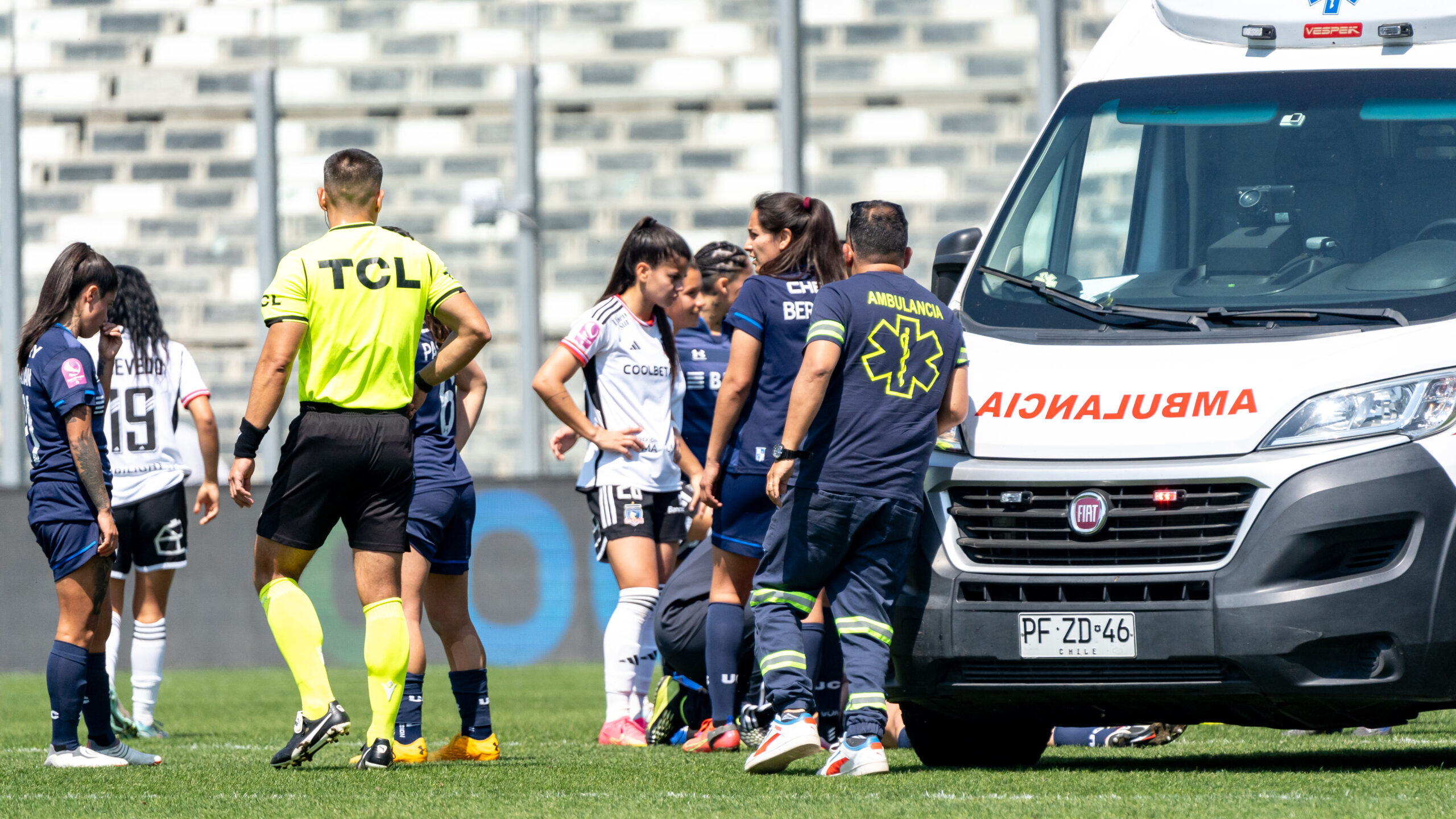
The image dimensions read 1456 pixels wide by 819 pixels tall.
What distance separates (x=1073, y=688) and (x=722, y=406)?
174cm

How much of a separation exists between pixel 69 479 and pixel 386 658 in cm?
139

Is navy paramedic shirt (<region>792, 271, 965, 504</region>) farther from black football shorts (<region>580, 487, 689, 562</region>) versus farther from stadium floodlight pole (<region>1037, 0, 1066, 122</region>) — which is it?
stadium floodlight pole (<region>1037, 0, 1066, 122</region>)

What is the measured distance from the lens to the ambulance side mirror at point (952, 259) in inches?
287

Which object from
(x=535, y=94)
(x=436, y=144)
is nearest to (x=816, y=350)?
(x=535, y=94)

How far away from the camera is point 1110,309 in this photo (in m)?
6.61

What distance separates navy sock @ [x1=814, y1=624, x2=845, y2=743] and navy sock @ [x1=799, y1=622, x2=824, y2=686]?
96 millimetres

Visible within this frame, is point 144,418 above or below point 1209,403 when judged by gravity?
below

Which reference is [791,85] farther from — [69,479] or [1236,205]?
[69,479]

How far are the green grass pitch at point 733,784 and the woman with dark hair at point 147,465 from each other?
87 centimetres

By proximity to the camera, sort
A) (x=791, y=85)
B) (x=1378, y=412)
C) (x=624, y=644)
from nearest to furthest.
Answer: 1. (x=1378, y=412)
2. (x=624, y=644)
3. (x=791, y=85)

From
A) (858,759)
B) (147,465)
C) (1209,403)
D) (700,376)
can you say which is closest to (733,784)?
(858,759)

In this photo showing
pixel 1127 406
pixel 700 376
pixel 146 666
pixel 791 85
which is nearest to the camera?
pixel 1127 406

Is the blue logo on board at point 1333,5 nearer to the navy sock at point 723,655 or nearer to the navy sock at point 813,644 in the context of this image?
the navy sock at point 813,644

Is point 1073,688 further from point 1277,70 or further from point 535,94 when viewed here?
point 535,94
